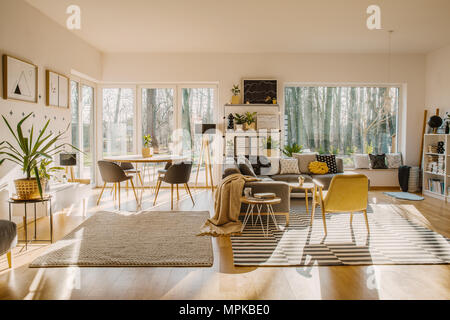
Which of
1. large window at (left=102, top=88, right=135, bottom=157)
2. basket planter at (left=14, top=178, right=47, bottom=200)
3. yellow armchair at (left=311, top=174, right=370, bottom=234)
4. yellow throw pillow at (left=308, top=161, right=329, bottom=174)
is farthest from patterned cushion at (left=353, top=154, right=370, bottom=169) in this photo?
basket planter at (left=14, top=178, right=47, bottom=200)

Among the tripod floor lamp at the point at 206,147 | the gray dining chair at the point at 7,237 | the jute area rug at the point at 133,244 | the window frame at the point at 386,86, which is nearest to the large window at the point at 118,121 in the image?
the tripod floor lamp at the point at 206,147

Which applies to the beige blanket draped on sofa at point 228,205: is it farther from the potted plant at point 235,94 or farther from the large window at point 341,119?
the large window at point 341,119

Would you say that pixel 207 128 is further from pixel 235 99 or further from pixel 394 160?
pixel 394 160

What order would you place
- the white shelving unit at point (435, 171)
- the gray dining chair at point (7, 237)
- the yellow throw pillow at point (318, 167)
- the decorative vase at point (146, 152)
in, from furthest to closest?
the yellow throw pillow at point (318, 167), the white shelving unit at point (435, 171), the decorative vase at point (146, 152), the gray dining chair at point (7, 237)

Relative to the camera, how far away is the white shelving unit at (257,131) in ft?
25.0

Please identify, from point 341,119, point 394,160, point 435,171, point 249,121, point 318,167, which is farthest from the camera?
point 341,119

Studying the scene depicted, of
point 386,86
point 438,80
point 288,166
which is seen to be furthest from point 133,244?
point 438,80

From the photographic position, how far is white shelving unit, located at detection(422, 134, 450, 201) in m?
6.51

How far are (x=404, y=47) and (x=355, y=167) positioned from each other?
8.92ft

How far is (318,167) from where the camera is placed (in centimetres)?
664

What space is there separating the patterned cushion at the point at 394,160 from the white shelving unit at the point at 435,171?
61cm

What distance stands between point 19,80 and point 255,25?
3.64 meters
